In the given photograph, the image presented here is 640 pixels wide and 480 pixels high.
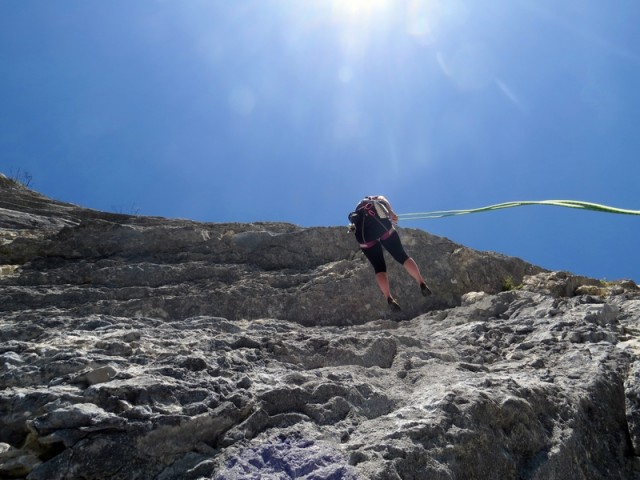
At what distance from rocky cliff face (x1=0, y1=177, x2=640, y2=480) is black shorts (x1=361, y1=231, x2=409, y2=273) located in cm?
56

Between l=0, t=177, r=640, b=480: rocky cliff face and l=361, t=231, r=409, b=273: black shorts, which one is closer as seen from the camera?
l=0, t=177, r=640, b=480: rocky cliff face

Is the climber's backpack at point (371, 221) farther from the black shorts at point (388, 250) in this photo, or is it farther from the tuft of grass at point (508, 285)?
the tuft of grass at point (508, 285)

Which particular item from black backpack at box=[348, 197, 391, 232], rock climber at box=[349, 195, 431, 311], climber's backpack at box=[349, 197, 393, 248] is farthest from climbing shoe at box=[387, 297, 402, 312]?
black backpack at box=[348, 197, 391, 232]

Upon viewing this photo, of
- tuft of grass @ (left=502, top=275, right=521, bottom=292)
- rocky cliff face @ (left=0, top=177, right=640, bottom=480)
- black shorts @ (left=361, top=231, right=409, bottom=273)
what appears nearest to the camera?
rocky cliff face @ (left=0, top=177, right=640, bottom=480)

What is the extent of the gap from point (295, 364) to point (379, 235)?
3177 mm

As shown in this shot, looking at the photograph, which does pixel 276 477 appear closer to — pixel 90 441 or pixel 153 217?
pixel 90 441

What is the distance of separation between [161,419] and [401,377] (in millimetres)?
2534

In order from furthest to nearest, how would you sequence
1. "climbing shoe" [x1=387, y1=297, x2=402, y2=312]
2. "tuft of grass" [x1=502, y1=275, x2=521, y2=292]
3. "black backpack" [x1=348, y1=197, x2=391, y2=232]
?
"tuft of grass" [x1=502, y1=275, x2=521, y2=292] < "black backpack" [x1=348, y1=197, x2=391, y2=232] < "climbing shoe" [x1=387, y1=297, x2=402, y2=312]

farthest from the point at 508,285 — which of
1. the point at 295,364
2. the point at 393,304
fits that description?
the point at 295,364

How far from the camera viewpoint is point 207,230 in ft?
31.1

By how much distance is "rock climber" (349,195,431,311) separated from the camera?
25.4 ft

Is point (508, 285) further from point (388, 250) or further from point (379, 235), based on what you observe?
point (379, 235)

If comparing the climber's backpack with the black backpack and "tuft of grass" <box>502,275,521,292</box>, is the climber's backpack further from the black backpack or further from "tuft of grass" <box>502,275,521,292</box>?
"tuft of grass" <box>502,275,521,292</box>

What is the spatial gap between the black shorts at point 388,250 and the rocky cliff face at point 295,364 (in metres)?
0.56
